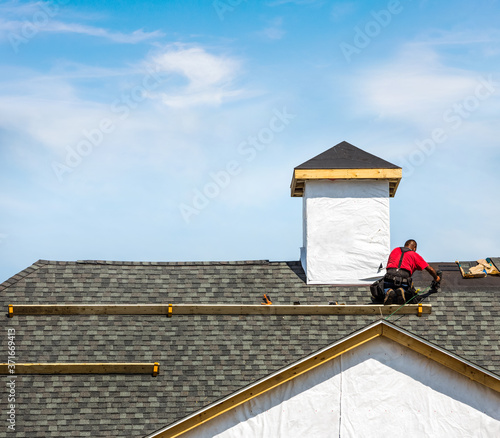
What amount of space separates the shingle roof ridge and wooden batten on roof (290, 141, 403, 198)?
6.45m

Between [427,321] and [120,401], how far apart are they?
6465mm

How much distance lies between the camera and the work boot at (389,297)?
15.0 meters

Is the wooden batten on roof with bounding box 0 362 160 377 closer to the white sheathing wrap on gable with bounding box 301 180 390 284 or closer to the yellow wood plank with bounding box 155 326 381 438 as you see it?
the yellow wood plank with bounding box 155 326 381 438

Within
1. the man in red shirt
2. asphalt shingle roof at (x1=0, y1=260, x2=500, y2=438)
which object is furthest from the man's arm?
asphalt shingle roof at (x1=0, y1=260, x2=500, y2=438)

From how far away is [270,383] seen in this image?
44.8 feet

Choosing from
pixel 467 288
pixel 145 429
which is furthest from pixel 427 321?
pixel 145 429

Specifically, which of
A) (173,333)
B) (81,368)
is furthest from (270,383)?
(81,368)

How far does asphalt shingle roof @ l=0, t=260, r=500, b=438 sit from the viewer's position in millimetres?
13914

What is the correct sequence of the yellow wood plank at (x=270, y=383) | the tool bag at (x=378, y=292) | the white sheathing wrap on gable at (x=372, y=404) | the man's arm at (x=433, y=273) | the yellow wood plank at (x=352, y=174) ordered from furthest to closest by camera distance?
the yellow wood plank at (x=352, y=174), the man's arm at (x=433, y=273), the tool bag at (x=378, y=292), the white sheathing wrap on gable at (x=372, y=404), the yellow wood plank at (x=270, y=383)

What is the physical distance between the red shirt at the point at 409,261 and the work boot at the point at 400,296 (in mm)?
566

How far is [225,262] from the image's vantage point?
57.3 feet

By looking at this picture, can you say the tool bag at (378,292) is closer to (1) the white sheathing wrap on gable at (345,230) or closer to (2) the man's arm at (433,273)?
(2) the man's arm at (433,273)

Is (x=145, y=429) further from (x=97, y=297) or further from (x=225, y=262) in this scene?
(x=225, y=262)

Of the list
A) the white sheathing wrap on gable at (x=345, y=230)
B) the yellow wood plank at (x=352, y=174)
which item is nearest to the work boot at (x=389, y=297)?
the white sheathing wrap on gable at (x=345, y=230)
